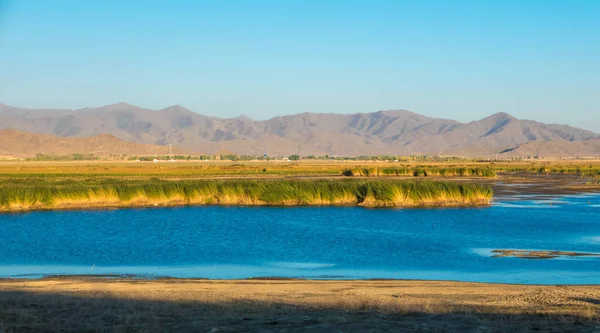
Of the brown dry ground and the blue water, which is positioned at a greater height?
the brown dry ground

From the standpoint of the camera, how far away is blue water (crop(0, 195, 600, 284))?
22.5 metres

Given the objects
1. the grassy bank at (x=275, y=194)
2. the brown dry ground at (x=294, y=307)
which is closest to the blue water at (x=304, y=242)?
the grassy bank at (x=275, y=194)

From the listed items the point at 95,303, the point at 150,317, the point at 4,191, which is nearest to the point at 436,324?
the point at 150,317

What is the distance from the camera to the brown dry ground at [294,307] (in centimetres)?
1227

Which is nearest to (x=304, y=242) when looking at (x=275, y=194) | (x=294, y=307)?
(x=294, y=307)

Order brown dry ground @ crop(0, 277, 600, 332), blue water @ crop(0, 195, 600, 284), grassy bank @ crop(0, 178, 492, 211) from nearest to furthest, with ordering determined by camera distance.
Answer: brown dry ground @ crop(0, 277, 600, 332) < blue water @ crop(0, 195, 600, 284) < grassy bank @ crop(0, 178, 492, 211)

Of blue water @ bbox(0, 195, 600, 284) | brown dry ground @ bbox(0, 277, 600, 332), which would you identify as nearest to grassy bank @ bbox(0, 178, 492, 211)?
blue water @ bbox(0, 195, 600, 284)

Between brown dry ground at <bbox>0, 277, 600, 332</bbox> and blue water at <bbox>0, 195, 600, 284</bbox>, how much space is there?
362 centimetres

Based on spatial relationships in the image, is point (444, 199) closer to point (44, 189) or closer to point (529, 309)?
point (44, 189)

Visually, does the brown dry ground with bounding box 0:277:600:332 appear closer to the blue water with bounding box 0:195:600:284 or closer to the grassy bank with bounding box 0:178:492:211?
the blue water with bounding box 0:195:600:284

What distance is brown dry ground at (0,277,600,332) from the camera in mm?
12266

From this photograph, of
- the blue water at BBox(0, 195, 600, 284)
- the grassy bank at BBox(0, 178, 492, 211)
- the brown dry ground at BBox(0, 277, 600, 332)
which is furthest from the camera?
the grassy bank at BBox(0, 178, 492, 211)

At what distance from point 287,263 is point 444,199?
23.6 m

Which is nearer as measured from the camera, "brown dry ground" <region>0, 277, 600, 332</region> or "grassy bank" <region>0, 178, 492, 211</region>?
"brown dry ground" <region>0, 277, 600, 332</region>
